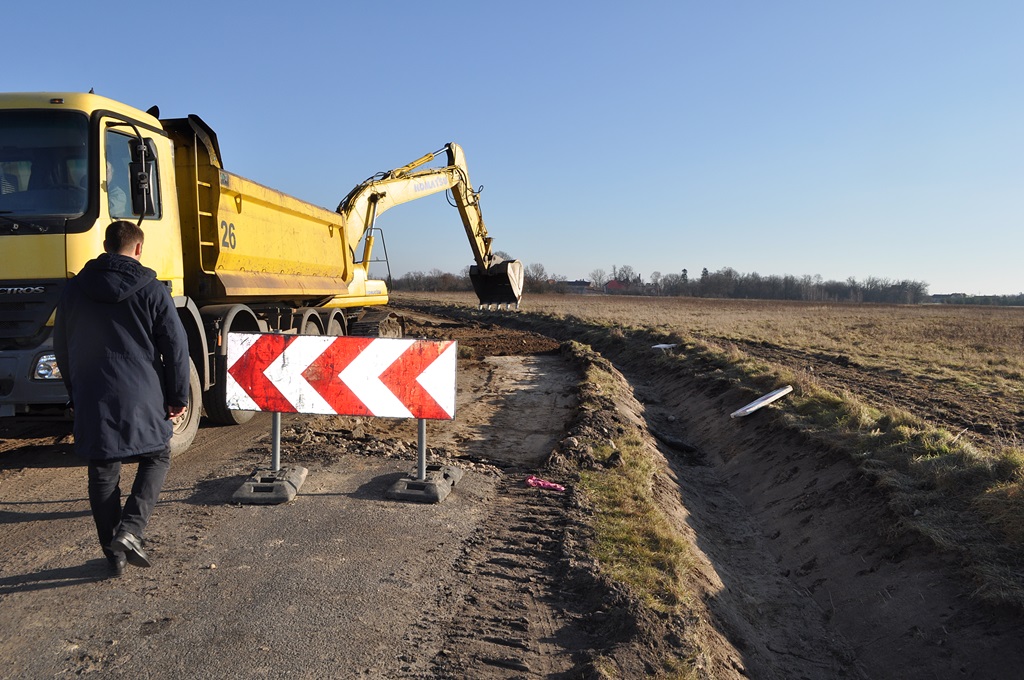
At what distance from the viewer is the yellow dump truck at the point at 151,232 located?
6105 millimetres

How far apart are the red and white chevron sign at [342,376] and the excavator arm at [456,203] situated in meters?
7.90

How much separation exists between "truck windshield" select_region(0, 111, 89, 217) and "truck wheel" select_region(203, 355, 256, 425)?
7.70 ft

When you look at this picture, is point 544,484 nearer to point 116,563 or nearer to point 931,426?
point 116,563

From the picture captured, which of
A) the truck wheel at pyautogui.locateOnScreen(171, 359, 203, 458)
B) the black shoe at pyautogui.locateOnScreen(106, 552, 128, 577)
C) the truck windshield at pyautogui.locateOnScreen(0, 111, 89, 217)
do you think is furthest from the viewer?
the truck wheel at pyautogui.locateOnScreen(171, 359, 203, 458)

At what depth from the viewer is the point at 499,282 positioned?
2594 centimetres

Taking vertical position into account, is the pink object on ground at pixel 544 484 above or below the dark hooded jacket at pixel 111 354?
below

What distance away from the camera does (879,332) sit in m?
33.9

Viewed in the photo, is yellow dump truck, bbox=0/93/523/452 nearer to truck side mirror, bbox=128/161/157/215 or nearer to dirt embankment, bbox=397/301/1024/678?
truck side mirror, bbox=128/161/157/215

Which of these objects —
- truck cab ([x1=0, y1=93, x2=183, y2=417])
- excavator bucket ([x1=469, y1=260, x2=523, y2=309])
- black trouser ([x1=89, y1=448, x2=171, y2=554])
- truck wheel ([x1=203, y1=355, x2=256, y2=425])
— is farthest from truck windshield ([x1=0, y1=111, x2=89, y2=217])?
excavator bucket ([x1=469, y1=260, x2=523, y2=309])

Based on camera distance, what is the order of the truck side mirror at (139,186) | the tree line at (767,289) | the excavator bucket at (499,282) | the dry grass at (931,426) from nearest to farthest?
1. the dry grass at (931,426)
2. the truck side mirror at (139,186)
3. the excavator bucket at (499,282)
4. the tree line at (767,289)

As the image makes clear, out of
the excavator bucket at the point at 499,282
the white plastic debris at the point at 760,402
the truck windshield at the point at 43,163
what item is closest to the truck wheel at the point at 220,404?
the truck windshield at the point at 43,163

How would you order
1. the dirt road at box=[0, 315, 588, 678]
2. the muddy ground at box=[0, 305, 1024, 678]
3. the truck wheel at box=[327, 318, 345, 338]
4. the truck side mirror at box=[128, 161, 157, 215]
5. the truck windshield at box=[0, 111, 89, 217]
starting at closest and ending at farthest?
the dirt road at box=[0, 315, 588, 678] → the muddy ground at box=[0, 305, 1024, 678] → the truck windshield at box=[0, 111, 89, 217] → the truck side mirror at box=[128, 161, 157, 215] → the truck wheel at box=[327, 318, 345, 338]

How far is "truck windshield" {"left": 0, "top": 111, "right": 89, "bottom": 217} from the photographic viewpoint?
20.6ft

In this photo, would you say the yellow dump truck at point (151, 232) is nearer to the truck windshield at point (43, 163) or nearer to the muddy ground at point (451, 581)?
the truck windshield at point (43, 163)
